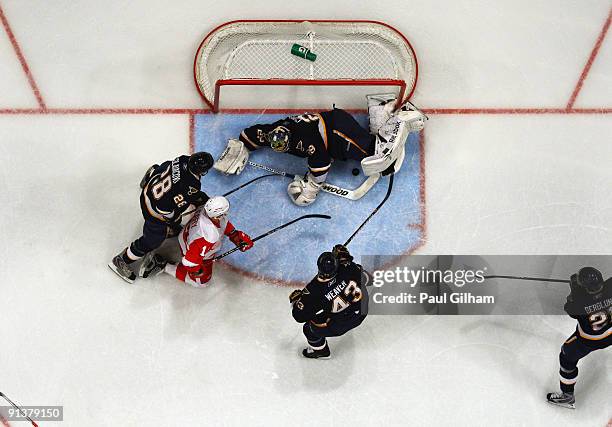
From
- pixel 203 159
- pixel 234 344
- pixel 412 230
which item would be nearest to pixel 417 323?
pixel 412 230

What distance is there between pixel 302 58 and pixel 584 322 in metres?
2.82

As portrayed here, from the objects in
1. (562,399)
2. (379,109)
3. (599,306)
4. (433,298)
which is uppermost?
(379,109)

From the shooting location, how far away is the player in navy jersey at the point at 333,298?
646 centimetres

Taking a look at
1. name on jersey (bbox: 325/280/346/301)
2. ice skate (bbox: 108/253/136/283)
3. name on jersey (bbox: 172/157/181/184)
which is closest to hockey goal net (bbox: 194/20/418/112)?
name on jersey (bbox: 172/157/181/184)

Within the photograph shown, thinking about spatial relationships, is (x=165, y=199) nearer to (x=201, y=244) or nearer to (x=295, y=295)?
(x=201, y=244)

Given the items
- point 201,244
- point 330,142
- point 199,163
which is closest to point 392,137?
point 330,142

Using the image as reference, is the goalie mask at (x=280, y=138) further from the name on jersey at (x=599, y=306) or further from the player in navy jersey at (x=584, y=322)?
the name on jersey at (x=599, y=306)

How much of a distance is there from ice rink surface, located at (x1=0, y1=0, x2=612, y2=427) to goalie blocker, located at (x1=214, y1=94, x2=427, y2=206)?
15.9 inches

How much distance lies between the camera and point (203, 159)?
657cm

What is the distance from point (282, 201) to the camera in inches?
291

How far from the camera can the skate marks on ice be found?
24.0 ft

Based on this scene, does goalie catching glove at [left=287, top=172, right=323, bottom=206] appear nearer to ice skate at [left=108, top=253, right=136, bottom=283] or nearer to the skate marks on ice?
the skate marks on ice

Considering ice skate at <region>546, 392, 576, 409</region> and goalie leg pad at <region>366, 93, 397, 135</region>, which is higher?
goalie leg pad at <region>366, 93, 397, 135</region>

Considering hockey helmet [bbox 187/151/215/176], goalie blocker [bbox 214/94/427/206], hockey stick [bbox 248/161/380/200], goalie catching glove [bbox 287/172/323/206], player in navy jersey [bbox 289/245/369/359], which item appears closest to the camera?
player in navy jersey [bbox 289/245/369/359]
